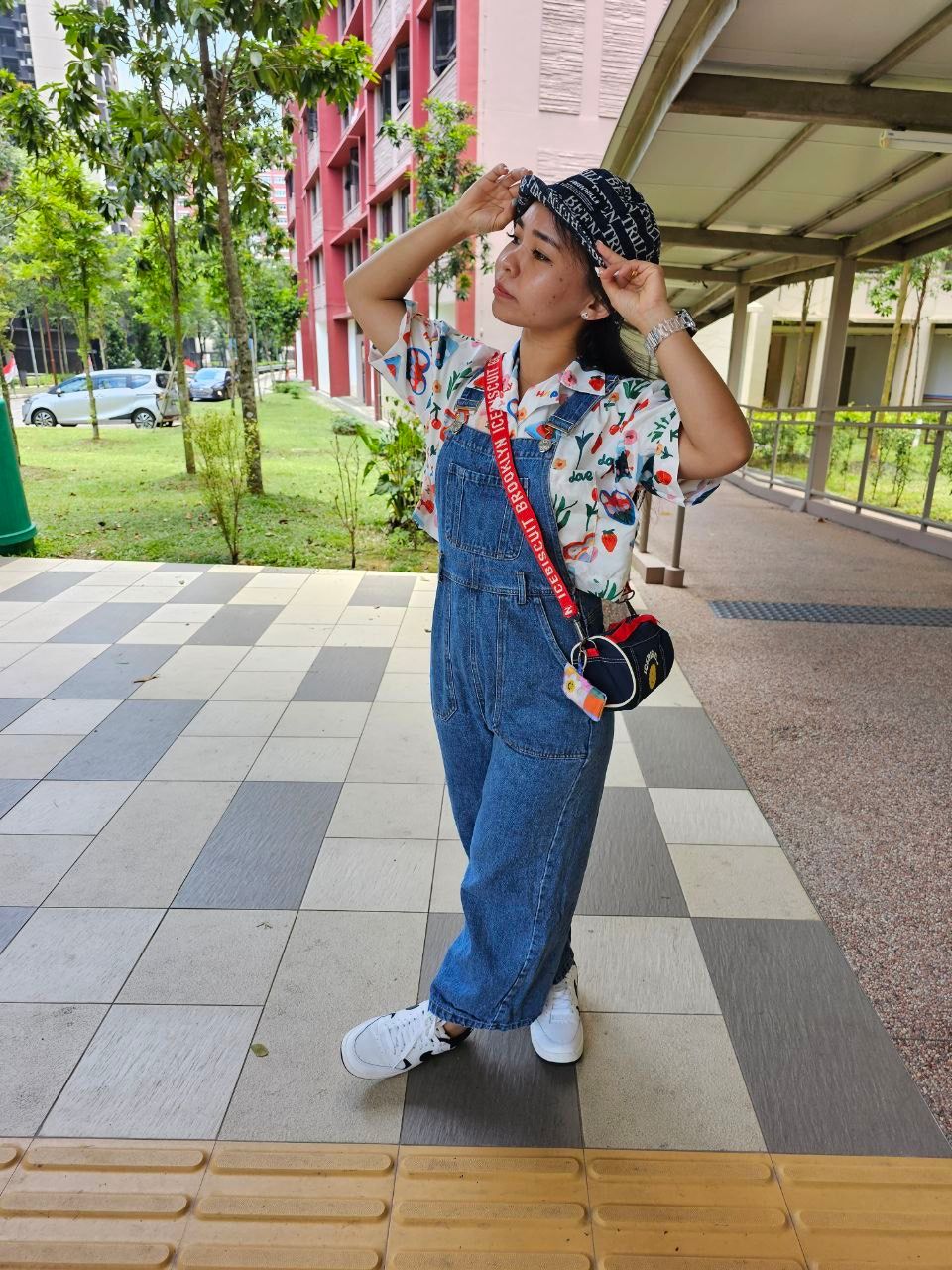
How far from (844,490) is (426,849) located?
26.1 feet

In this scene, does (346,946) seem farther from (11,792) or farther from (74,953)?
(11,792)

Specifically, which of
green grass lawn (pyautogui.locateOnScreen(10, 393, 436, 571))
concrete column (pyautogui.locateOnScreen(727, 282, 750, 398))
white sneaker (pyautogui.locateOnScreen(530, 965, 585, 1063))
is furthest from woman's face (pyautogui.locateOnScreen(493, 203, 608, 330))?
concrete column (pyautogui.locateOnScreen(727, 282, 750, 398))

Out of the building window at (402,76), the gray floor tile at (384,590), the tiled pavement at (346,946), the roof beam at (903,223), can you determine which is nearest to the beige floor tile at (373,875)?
the tiled pavement at (346,946)

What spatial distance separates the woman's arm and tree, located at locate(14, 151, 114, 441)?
10.7 m

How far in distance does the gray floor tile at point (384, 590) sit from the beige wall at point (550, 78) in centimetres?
969

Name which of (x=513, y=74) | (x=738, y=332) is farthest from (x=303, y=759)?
(x=513, y=74)

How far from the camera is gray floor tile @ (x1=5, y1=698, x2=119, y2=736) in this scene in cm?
346

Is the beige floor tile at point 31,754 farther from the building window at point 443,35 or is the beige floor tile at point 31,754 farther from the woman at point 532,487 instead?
the building window at point 443,35

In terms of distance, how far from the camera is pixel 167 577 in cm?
587

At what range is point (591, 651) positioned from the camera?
4.72 ft

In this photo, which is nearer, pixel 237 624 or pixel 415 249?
pixel 415 249

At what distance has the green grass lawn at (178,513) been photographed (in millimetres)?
6707

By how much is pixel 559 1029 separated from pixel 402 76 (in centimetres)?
2041

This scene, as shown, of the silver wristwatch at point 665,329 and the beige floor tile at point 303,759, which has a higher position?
the silver wristwatch at point 665,329
